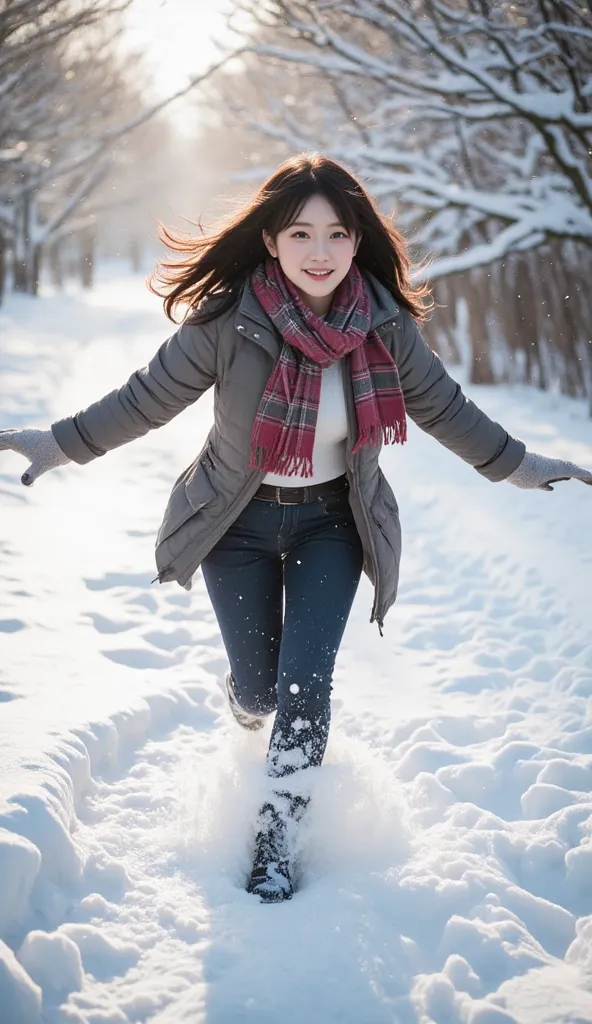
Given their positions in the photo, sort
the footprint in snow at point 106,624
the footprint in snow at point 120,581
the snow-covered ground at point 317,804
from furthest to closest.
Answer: the footprint in snow at point 120,581
the footprint in snow at point 106,624
the snow-covered ground at point 317,804

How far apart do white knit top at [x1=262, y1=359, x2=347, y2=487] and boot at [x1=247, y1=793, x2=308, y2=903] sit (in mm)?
891

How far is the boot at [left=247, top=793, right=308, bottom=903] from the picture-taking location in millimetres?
2414

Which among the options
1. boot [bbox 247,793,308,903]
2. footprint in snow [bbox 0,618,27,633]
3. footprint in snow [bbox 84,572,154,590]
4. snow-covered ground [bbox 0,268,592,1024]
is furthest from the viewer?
footprint in snow [bbox 84,572,154,590]

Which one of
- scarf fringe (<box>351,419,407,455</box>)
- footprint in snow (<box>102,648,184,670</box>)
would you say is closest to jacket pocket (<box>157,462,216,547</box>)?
scarf fringe (<box>351,419,407,455</box>)

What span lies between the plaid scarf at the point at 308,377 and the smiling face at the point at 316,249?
5 cm

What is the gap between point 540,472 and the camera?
112 inches

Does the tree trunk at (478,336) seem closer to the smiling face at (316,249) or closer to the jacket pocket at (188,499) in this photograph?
the smiling face at (316,249)

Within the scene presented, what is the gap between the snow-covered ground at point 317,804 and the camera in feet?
6.95

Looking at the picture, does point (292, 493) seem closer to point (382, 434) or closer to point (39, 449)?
point (382, 434)

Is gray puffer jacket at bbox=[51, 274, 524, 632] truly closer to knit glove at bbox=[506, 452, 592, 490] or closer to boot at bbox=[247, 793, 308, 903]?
knit glove at bbox=[506, 452, 592, 490]

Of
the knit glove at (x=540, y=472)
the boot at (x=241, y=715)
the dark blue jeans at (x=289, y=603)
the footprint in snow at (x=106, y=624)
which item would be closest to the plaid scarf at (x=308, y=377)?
the dark blue jeans at (x=289, y=603)

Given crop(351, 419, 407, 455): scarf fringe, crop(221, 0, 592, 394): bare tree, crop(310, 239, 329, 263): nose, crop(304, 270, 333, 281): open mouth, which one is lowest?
crop(351, 419, 407, 455): scarf fringe

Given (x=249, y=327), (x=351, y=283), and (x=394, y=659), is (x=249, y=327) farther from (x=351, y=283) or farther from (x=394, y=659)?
(x=394, y=659)

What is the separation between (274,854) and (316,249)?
1.67 meters
